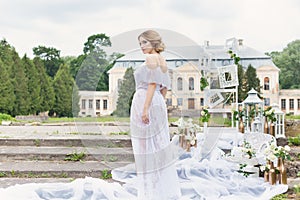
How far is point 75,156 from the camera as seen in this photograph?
5.75 m

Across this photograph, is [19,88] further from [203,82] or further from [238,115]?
[203,82]

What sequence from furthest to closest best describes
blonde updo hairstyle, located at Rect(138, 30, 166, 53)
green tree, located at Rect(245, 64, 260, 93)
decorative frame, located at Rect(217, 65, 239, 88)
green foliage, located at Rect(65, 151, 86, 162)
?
green tree, located at Rect(245, 64, 260, 93)
green foliage, located at Rect(65, 151, 86, 162)
decorative frame, located at Rect(217, 65, 239, 88)
blonde updo hairstyle, located at Rect(138, 30, 166, 53)

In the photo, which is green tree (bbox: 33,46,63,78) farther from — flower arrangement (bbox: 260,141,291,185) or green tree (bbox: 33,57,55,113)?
flower arrangement (bbox: 260,141,291,185)

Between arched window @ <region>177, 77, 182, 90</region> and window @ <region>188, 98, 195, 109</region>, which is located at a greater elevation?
arched window @ <region>177, 77, 182, 90</region>

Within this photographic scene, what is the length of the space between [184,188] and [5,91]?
39.8 ft

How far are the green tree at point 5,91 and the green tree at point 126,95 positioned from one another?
12072 millimetres

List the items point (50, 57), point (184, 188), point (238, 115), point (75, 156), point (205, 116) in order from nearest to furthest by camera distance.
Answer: point (184, 188)
point (205, 116)
point (75, 156)
point (238, 115)
point (50, 57)

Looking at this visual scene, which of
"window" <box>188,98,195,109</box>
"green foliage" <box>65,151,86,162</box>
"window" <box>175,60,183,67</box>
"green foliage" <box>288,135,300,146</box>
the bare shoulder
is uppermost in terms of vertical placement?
"window" <box>175,60,183,67</box>

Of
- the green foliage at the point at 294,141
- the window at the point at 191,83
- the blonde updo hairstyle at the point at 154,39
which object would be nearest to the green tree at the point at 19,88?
the green foliage at the point at 294,141

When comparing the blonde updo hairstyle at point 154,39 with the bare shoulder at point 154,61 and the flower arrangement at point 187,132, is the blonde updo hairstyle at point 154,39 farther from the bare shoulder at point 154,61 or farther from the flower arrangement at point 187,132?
the flower arrangement at point 187,132

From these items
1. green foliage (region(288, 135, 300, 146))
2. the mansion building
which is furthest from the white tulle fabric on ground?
green foliage (region(288, 135, 300, 146))

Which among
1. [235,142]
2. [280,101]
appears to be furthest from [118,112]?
[280,101]

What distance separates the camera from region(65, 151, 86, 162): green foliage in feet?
18.8

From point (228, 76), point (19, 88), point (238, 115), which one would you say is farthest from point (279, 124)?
point (19, 88)
